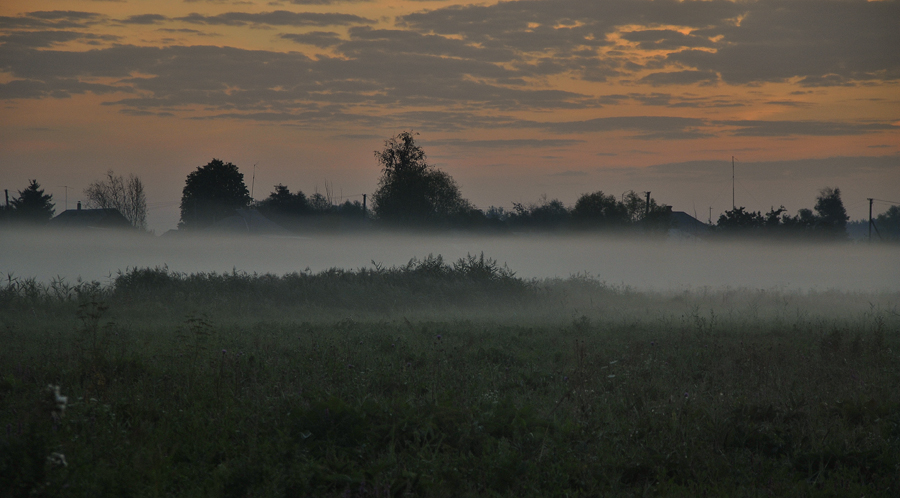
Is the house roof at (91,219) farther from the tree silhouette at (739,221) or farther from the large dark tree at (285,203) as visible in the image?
the tree silhouette at (739,221)

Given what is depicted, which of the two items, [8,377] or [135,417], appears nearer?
[135,417]

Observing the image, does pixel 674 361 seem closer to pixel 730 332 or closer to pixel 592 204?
pixel 730 332

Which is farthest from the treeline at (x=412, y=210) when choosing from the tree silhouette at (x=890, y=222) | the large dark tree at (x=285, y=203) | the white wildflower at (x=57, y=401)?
the white wildflower at (x=57, y=401)

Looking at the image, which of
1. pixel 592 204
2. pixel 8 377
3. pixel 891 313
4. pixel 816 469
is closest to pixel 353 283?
pixel 8 377

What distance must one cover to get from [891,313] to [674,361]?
9948mm

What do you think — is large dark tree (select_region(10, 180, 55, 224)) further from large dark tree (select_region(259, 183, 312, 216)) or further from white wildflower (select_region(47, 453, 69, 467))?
white wildflower (select_region(47, 453, 69, 467))

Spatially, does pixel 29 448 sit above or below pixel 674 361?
above

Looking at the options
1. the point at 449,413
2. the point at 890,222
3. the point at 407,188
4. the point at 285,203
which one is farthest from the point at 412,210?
the point at 890,222

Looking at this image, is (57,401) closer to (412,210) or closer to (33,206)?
(412,210)

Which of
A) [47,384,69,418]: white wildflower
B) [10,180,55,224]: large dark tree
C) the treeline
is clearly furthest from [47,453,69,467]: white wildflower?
[10,180,55,224]: large dark tree

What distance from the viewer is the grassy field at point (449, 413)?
4.30 m

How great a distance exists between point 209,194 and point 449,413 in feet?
230

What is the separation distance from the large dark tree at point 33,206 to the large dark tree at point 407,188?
1376 inches

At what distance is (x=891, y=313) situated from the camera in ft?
48.7
